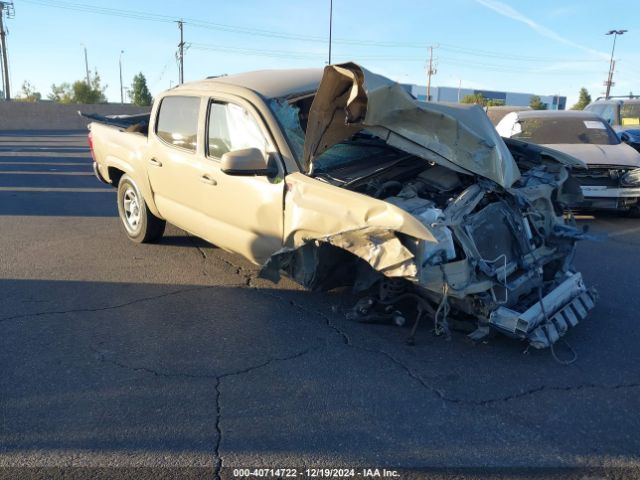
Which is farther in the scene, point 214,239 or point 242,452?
point 214,239

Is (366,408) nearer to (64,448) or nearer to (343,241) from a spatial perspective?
(343,241)

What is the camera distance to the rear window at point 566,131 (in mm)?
9164

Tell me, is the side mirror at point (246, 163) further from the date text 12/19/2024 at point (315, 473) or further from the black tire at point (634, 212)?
the black tire at point (634, 212)

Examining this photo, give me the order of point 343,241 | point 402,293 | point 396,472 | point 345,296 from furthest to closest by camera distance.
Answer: point 345,296
point 402,293
point 343,241
point 396,472

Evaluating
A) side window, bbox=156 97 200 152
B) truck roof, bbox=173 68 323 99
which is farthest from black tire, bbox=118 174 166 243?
truck roof, bbox=173 68 323 99

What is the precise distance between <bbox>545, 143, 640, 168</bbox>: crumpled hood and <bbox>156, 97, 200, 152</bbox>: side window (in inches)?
229

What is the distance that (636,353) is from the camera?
151 inches

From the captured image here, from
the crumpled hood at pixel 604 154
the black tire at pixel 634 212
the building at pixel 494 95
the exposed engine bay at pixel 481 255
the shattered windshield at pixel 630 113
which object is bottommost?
the black tire at pixel 634 212

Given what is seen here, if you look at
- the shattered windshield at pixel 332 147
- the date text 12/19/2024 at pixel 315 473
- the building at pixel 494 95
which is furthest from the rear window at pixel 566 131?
the building at pixel 494 95

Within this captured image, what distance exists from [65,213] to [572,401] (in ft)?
25.8

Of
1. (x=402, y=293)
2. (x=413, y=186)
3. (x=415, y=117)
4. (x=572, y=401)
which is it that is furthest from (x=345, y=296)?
(x=572, y=401)

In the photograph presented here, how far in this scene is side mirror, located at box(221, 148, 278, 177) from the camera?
4.05 meters

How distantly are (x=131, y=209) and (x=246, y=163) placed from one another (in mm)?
3108

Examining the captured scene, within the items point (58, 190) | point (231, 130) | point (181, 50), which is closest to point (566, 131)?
point (231, 130)
